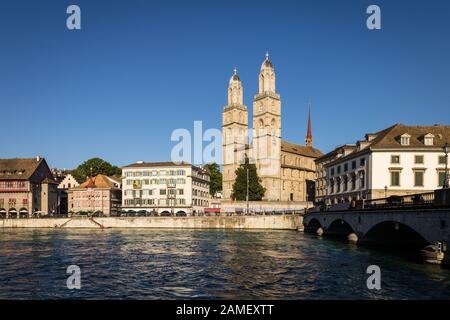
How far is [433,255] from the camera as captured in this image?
3250cm

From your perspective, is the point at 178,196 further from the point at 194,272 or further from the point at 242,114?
the point at 194,272

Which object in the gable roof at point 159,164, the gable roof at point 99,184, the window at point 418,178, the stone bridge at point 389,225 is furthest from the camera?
the gable roof at point 99,184

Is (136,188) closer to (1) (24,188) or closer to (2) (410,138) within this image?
(1) (24,188)

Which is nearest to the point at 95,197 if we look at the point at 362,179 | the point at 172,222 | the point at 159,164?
the point at 159,164

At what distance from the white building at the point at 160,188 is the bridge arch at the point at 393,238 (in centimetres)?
7280

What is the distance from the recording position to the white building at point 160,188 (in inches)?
4739

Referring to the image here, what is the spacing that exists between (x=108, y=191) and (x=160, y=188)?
1524 centimetres

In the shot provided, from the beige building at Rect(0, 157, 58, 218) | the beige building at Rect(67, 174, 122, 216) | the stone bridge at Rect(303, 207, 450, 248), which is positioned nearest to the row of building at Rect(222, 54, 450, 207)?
the stone bridge at Rect(303, 207, 450, 248)

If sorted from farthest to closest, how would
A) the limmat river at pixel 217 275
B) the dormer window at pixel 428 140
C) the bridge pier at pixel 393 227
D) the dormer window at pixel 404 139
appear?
the dormer window at pixel 404 139
the dormer window at pixel 428 140
the bridge pier at pixel 393 227
the limmat river at pixel 217 275

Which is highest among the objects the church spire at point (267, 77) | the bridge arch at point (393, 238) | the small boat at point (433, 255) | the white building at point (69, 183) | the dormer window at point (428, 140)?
the church spire at point (267, 77)

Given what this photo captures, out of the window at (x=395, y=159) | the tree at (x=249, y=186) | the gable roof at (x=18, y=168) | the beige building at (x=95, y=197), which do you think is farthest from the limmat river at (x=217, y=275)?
the gable roof at (x=18, y=168)

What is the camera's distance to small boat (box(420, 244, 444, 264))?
32281mm

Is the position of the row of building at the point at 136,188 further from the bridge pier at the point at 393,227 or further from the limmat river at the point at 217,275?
the limmat river at the point at 217,275

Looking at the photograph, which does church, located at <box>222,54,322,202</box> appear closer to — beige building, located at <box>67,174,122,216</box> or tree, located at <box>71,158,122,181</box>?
beige building, located at <box>67,174,122,216</box>
